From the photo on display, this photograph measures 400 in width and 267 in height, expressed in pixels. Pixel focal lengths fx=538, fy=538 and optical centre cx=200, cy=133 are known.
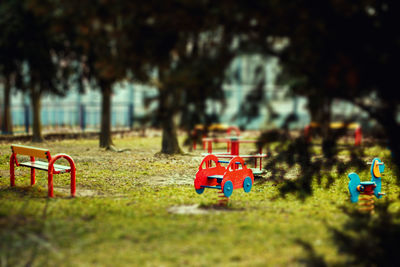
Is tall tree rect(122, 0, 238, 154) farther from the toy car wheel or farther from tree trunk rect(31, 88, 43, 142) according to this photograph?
tree trunk rect(31, 88, 43, 142)

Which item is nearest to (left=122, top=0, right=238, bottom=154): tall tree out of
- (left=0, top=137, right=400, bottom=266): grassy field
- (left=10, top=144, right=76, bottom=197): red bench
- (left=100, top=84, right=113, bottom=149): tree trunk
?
(left=0, top=137, right=400, bottom=266): grassy field

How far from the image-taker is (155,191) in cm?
942

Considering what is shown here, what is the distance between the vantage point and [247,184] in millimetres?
9305

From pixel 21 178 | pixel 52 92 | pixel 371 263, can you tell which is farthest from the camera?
pixel 52 92

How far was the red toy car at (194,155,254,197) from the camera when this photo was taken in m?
8.67

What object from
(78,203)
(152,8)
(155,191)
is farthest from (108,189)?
(152,8)

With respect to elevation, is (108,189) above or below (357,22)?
below

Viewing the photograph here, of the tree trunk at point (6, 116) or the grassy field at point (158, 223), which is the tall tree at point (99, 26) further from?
the tree trunk at point (6, 116)

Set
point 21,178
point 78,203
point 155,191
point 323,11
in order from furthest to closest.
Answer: point 21,178
point 155,191
point 78,203
point 323,11

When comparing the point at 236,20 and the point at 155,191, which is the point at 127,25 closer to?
the point at 236,20

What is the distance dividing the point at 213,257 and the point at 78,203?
323 cm

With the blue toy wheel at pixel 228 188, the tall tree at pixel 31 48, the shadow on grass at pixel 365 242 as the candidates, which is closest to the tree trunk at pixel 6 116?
the tall tree at pixel 31 48

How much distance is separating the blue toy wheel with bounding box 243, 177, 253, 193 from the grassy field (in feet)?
0.42

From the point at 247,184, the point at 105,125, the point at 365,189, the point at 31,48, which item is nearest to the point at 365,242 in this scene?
the point at 365,189
